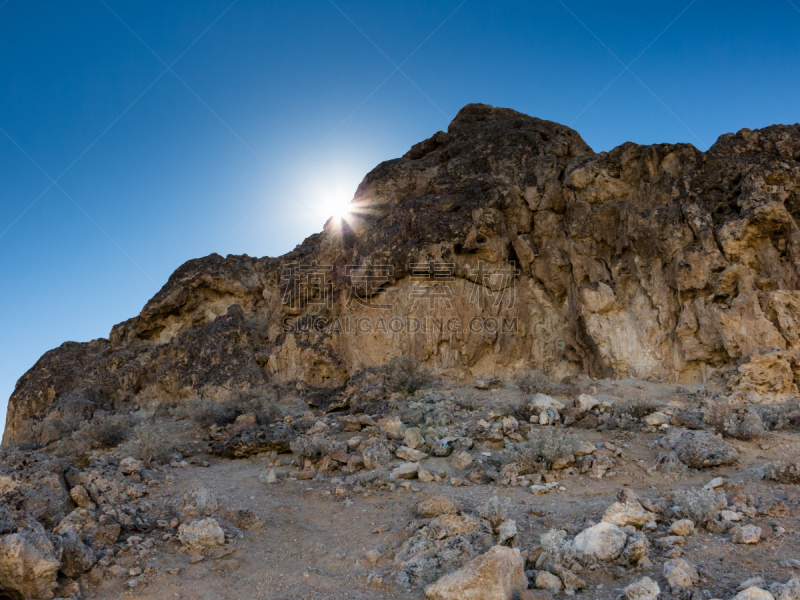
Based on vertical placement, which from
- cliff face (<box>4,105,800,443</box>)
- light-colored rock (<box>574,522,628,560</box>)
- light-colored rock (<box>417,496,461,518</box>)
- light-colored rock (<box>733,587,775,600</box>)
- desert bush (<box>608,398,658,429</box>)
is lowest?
light-colored rock (<box>733,587,775,600</box>)

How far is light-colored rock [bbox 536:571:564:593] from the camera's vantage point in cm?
399

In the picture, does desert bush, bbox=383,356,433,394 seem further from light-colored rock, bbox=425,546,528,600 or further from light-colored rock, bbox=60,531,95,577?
light-colored rock, bbox=60,531,95,577

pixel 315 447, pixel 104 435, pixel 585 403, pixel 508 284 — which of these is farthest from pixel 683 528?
pixel 508 284

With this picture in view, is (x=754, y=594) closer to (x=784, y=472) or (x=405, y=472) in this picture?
(x=784, y=472)

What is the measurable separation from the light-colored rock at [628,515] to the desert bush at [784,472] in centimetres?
175

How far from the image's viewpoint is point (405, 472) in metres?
7.09

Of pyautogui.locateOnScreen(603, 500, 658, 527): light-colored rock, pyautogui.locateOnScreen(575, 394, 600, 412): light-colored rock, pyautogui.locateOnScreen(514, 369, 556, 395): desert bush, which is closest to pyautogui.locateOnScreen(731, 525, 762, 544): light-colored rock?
pyautogui.locateOnScreen(603, 500, 658, 527): light-colored rock

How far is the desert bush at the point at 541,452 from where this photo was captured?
687cm

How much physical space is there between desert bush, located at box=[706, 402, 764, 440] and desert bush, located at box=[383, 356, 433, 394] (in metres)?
6.00

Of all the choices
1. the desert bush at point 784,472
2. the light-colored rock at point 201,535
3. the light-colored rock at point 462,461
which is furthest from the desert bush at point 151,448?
the desert bush at point 784,472

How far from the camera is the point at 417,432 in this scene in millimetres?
8469

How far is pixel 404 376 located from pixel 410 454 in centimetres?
428

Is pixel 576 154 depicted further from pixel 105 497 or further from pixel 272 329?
pixel 105 497

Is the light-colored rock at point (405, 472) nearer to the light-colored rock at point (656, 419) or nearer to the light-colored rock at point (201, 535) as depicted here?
the light-colored rock at point (201, 535)
